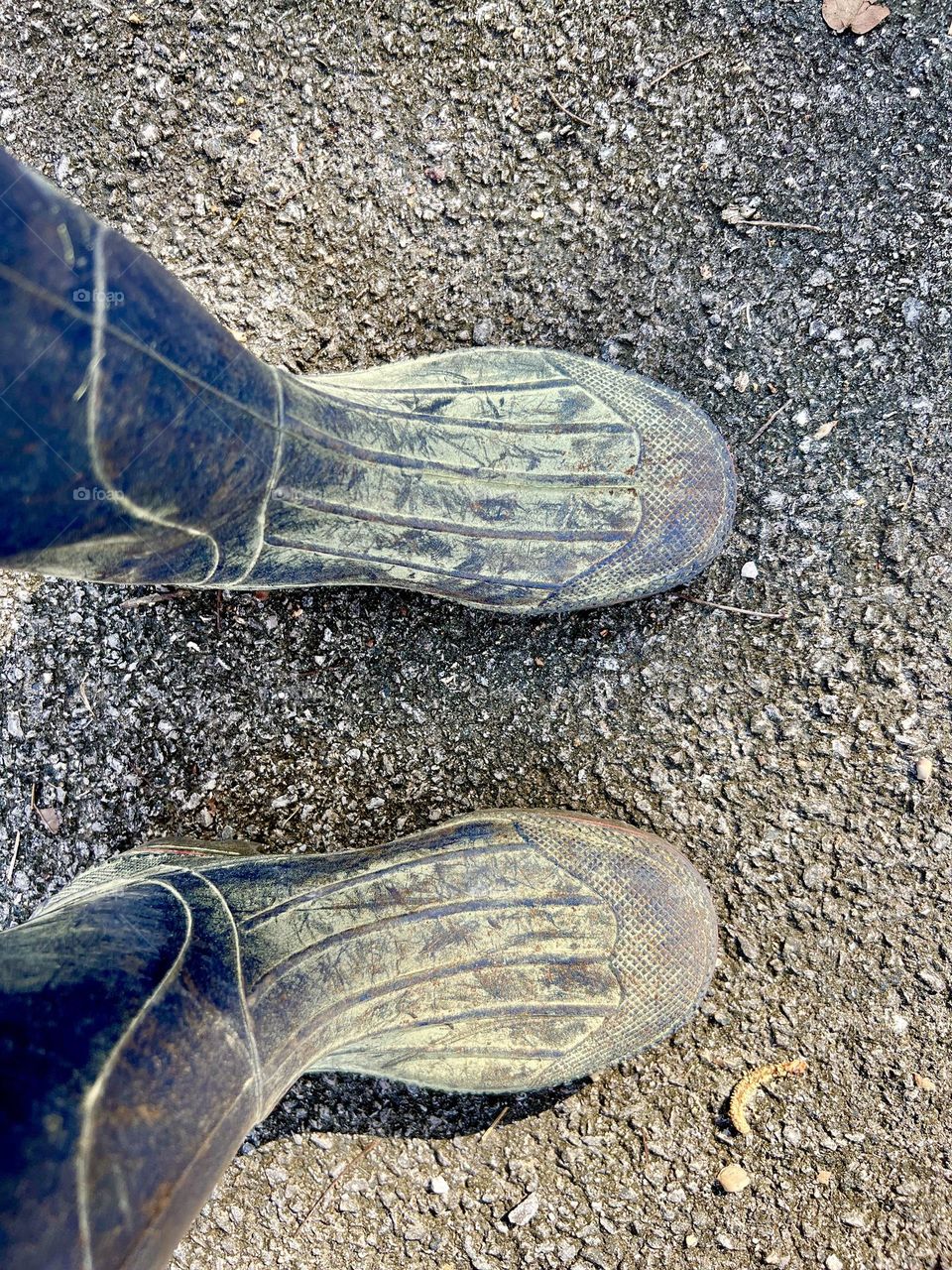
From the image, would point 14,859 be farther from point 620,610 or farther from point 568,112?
point 568,112

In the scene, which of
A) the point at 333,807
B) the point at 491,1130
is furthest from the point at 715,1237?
the point at 333,807

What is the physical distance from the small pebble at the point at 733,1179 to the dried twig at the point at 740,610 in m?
1.31

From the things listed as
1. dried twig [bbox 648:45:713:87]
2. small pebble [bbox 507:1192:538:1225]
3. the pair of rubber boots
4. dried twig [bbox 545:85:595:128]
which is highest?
dried twig [bbox 648:45:713:87]

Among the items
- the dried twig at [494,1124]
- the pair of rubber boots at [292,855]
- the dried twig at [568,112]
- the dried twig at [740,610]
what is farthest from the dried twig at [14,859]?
the dried twig at [568,112]

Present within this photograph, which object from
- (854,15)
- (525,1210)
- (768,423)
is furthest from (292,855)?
(854,15)

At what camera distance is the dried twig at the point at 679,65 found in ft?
6.27

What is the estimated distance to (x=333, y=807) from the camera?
203cm

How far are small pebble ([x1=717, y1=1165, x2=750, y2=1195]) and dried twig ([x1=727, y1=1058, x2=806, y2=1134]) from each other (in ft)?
0.31

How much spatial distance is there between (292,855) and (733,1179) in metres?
1.31

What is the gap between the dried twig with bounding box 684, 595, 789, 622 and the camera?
1.95 m

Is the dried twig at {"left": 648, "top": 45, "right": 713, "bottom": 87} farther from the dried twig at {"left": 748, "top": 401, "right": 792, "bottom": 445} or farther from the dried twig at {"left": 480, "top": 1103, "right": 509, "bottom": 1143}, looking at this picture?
the dried twig at {"left": 480, "top": 1103, "right": 509, "bottom": 1143}

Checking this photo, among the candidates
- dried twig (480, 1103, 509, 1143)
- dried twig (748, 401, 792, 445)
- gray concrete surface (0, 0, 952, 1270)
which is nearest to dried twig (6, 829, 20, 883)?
gray concrete surface (0, 0, 952, 1270)

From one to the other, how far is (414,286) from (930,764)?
168 cm

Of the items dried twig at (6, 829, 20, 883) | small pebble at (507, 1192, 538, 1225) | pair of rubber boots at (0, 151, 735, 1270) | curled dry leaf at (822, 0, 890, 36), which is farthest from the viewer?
dried twig at (6, 829, 20, 883)
